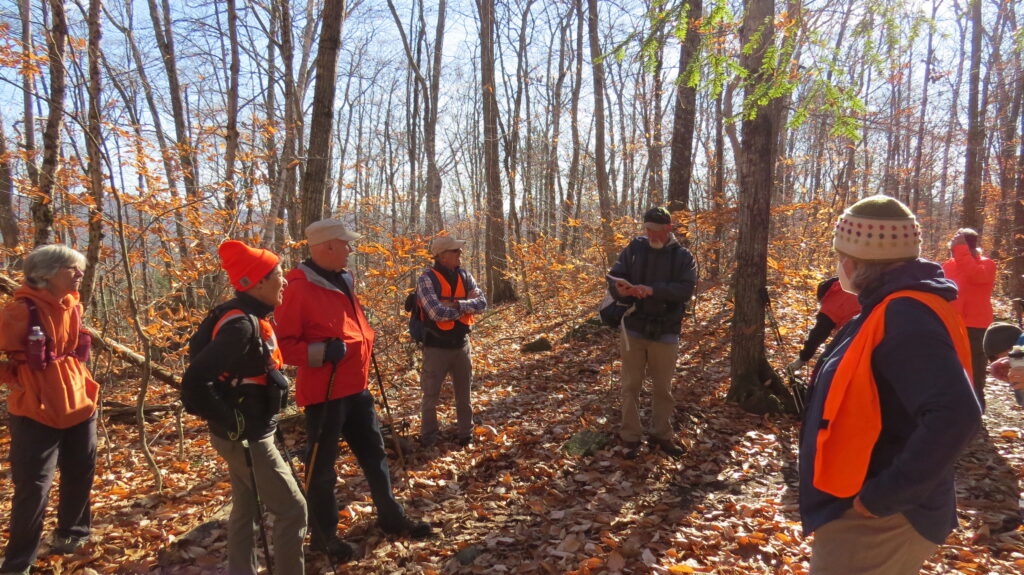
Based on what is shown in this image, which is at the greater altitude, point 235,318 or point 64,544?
point 235,318

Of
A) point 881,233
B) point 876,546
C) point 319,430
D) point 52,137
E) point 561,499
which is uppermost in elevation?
point 52,137

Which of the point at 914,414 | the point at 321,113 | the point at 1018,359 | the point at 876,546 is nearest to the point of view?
the point at 914,414

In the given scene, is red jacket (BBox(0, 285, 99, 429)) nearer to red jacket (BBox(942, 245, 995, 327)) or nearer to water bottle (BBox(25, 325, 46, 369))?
water bottle (BBox(25, 325, 46, 369))

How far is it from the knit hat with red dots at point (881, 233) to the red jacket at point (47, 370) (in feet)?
14.6

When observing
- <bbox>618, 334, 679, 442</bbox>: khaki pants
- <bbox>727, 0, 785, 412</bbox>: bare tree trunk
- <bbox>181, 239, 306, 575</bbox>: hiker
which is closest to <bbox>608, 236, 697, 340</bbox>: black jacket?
<bbox>618, 334, 679, 442</bbox>: khaki pants

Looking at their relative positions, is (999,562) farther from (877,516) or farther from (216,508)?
(216,508)

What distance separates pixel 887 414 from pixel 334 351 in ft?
9.20

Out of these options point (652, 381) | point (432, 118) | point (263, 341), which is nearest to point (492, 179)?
point (432, 118)

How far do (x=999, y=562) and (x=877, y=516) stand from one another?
2759 mm

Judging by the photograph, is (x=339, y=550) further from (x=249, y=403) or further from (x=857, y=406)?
(x=857, y=406)

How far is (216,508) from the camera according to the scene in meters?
4.29

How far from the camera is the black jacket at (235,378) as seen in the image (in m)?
2.45

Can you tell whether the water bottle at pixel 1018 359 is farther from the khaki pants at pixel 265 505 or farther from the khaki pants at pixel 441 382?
the khaki pants at pixel 441 382

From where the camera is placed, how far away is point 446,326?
16.6 feet
